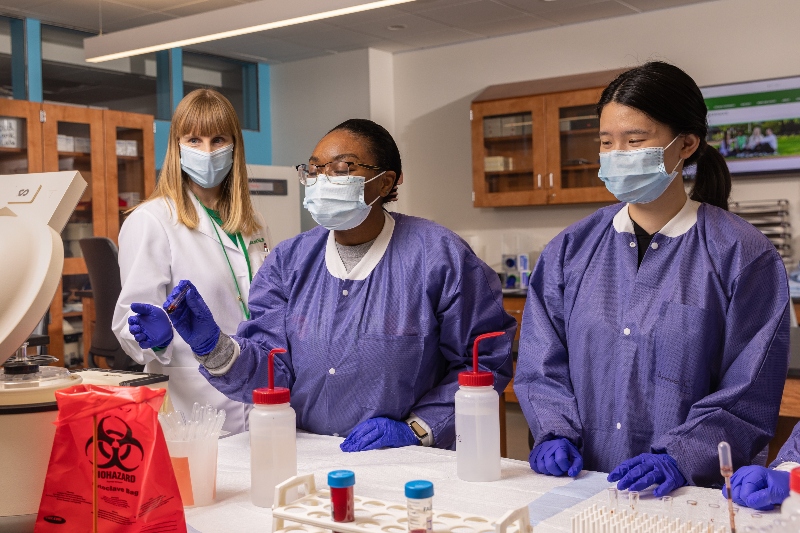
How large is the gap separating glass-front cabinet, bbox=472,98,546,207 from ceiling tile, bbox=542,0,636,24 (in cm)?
55

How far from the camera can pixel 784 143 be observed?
15.4 ft

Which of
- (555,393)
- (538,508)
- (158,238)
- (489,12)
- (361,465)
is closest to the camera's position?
(538,508)

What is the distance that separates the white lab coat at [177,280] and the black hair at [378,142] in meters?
0.63

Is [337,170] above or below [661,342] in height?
above

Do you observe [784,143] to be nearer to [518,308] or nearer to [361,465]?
[518,308]

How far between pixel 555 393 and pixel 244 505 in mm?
657

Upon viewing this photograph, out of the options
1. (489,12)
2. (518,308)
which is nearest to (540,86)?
(489,12)

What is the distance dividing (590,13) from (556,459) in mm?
4360

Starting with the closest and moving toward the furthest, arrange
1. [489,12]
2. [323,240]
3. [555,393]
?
[555,393], [323,240], [489,12]

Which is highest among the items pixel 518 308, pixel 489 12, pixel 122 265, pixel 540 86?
pixel 489 12

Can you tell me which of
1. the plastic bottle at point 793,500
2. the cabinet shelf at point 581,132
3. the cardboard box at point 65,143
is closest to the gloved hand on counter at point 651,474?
the plastic bottle at point 793,500

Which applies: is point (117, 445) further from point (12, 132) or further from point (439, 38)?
point (439, 38)

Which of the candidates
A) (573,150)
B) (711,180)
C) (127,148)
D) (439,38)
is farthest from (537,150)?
(711,180)

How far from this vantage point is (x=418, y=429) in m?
1.70
